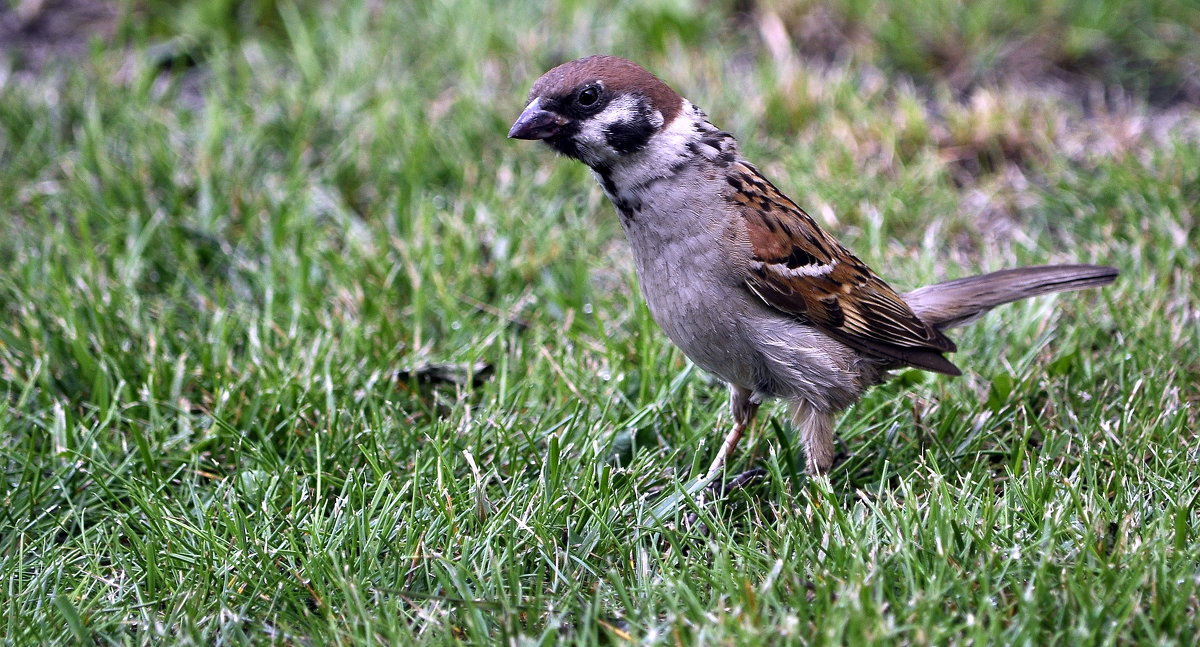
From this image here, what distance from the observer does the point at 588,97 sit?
3455mm

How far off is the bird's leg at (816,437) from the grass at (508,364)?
Answer: 0.08 meters

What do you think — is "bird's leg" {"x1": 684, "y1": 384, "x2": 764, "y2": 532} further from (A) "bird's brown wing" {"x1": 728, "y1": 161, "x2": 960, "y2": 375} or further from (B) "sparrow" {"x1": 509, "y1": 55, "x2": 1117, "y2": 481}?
(A) "bird's brown wing" {"x1": 728, "y1": 161, "x2": 960, "y2": 375}

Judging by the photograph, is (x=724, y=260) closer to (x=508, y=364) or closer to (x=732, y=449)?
(x=732, y=449)

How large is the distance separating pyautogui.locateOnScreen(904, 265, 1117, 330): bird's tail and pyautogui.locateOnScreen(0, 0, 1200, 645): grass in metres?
0.26

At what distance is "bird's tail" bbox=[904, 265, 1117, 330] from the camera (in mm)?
3945

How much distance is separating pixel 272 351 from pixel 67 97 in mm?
2554

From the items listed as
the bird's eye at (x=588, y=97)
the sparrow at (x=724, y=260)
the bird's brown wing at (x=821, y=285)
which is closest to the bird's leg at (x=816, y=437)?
the sparrow at (x=724, y=260)

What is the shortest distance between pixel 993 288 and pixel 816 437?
0.86 m

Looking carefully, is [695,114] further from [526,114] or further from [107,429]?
[107,429]

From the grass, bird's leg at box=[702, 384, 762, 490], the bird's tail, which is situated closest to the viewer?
the grass

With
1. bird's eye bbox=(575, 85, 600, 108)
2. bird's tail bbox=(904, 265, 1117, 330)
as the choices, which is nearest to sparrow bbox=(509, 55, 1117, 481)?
bird's eye bbox=(575, 85, 600, 108)

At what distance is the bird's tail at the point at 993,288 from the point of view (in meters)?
3.95

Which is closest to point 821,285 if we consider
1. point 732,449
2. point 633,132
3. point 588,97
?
point 732,449

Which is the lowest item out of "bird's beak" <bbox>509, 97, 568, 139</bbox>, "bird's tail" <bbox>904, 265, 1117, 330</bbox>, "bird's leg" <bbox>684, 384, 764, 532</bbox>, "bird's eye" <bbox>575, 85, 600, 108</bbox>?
"bird's leg" <bbox>684, 384, 764, 532</bbox>
